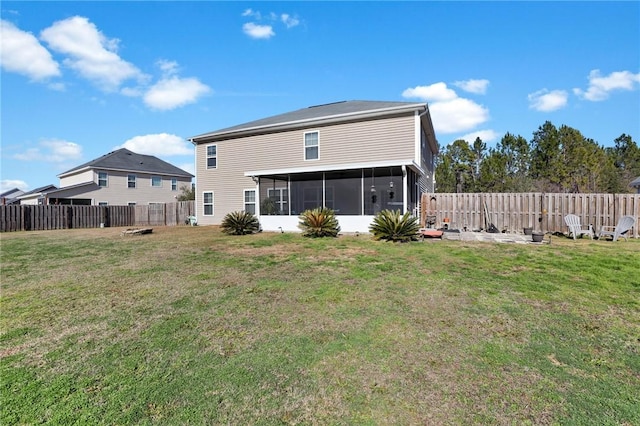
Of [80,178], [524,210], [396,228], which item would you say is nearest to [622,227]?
[524,210]

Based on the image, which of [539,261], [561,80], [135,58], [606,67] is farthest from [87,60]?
[606,67]

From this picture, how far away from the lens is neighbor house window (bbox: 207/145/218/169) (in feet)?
59.0

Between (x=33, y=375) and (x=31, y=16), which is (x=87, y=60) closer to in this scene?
(x=31, y=16)

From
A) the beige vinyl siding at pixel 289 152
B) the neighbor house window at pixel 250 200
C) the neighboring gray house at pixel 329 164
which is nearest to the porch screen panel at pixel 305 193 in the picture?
the neighboring gray house at pixel 329 164

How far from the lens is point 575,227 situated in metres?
10.7

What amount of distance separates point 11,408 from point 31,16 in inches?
484

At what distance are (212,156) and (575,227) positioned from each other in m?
17.8

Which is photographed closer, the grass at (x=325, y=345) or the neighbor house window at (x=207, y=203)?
the grass at (x=325, y=345)

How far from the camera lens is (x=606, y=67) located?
55.0 ft

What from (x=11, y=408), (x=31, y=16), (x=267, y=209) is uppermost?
(x=31, y=16)

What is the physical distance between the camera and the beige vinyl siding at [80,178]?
25.2m

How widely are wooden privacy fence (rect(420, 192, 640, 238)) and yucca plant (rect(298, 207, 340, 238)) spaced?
4.80 meters

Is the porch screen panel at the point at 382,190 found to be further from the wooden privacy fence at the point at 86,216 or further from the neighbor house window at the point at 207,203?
the wooden privacy fence at the point at 86,216

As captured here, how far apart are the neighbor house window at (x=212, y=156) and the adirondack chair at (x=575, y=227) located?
1715 cm
